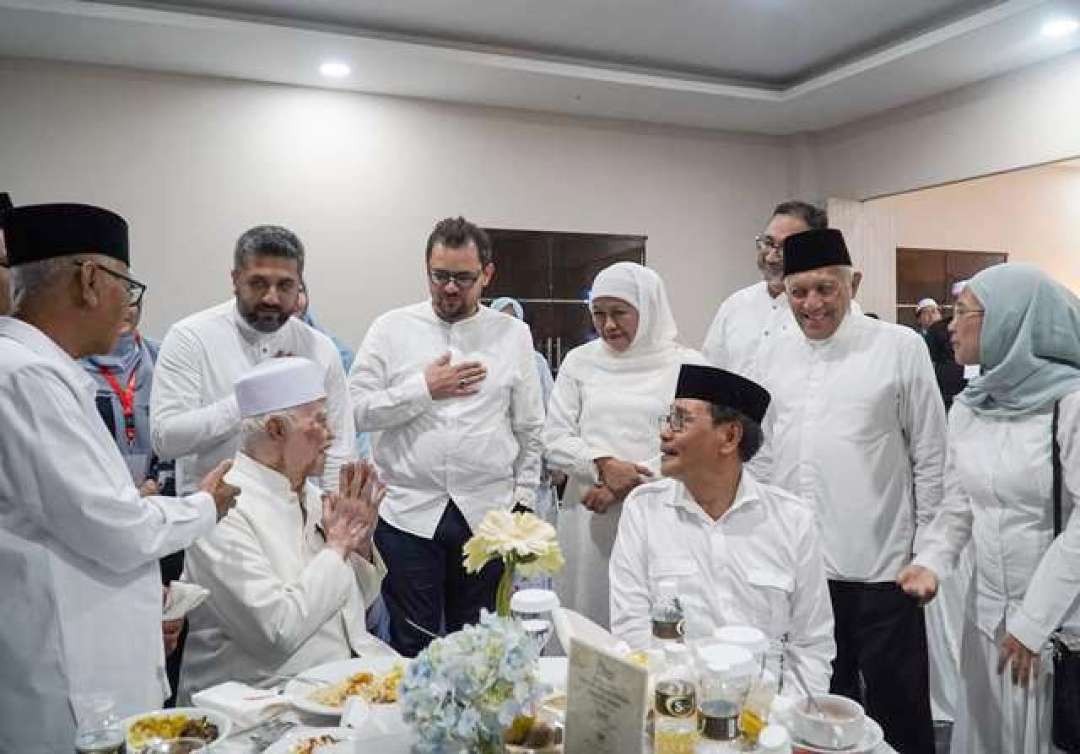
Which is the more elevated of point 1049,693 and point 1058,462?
point 1058,462

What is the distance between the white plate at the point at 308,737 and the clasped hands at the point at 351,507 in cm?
57

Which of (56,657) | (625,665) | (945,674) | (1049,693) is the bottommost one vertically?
(945,674)

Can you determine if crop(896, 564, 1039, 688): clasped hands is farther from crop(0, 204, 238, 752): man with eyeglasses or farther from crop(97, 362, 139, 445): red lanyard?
crop(97, 362, 139, 445): red lanyard

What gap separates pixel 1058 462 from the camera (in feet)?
7.22

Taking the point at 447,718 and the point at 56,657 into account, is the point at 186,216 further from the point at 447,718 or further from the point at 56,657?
the point at 447,718

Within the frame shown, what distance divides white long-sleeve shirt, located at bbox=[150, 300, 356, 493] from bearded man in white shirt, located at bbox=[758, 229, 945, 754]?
163 cm

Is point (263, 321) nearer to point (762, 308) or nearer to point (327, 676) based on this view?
point (327, 676)

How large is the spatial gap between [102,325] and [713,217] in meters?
5.74

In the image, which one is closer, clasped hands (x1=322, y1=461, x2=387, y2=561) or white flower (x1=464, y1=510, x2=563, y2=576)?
white flower (x1=464, y1=510, x2=563, y2=576)

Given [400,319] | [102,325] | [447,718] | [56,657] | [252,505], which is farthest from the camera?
[400,319]

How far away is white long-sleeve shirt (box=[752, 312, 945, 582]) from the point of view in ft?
A: 8.27

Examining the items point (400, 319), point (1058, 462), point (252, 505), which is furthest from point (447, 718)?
point (400, 319)

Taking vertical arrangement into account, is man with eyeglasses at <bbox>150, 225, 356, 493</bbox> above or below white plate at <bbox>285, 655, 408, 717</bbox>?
above

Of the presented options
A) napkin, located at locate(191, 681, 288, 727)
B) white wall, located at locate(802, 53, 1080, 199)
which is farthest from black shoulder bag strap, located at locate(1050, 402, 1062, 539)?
white wall, located at locate(802, 53, 1080, 199)
